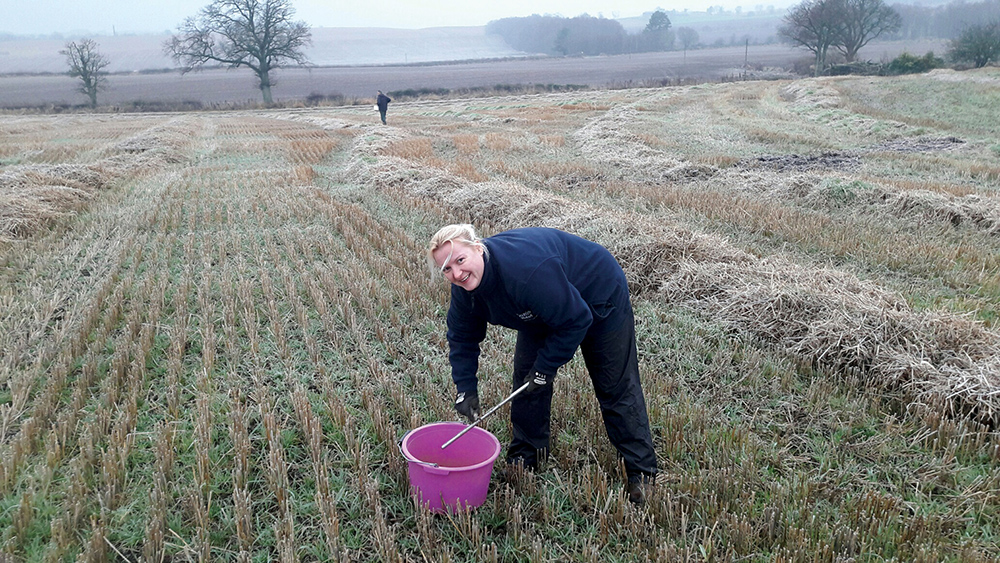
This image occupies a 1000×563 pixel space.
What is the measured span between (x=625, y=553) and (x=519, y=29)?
643 feet

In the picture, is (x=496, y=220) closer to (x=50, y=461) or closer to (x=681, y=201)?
(x=681, y=201)

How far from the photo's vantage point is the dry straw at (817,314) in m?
4.28

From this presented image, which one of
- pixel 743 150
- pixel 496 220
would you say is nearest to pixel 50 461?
pixel 496 220

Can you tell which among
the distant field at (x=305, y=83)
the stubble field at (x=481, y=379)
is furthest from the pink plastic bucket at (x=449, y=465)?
the distant field at (x=305, y=83)

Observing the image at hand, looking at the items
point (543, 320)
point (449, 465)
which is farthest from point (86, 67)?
point (543, 320)

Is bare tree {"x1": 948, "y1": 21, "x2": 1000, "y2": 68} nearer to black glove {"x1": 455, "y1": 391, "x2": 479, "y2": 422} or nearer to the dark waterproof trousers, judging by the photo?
the dark waterproof trousers

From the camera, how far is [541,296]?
3.05m

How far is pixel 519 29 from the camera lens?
602 feet

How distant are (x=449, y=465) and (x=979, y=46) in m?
59.3

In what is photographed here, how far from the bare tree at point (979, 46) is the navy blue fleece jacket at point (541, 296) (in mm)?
58611

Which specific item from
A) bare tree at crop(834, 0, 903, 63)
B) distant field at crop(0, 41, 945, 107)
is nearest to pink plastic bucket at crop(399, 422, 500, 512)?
distant field at crop(0, 41, 945, 107)

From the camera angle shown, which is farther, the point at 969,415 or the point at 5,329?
the point at 5,329

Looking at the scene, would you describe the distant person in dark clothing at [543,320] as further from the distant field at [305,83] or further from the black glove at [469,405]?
the distant field at [305,83]

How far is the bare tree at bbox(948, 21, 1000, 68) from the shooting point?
152 ft
